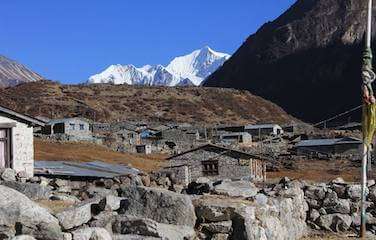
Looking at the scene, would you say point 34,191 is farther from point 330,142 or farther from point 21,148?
point 330,142

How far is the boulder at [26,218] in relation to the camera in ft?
28.8

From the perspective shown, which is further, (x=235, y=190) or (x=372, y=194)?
(x=372, y=194)

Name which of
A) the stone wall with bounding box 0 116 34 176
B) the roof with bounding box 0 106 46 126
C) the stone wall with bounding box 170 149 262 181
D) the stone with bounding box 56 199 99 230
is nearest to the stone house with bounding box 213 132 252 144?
the stone wall with bounding box 170 149 262 181

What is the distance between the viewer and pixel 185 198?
38.0ft

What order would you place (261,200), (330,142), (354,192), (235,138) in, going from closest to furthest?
(261,200)
(354,192)
(330,142)
(235,138)

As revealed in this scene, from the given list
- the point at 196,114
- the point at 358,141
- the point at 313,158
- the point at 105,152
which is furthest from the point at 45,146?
the point at 196,114

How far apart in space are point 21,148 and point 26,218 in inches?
782

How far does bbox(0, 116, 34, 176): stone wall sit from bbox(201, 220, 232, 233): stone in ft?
57.5

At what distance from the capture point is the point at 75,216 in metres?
10.2

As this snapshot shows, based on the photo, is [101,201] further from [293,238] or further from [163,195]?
[293,238]

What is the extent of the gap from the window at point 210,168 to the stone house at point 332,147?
40881mm

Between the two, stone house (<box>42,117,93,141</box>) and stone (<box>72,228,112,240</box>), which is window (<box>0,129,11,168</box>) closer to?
stone (<box>72,228,112,240</box>)

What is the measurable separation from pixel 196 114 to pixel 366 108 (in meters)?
136

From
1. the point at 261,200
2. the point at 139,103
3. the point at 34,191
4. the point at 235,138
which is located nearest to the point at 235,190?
the point at 261,200
